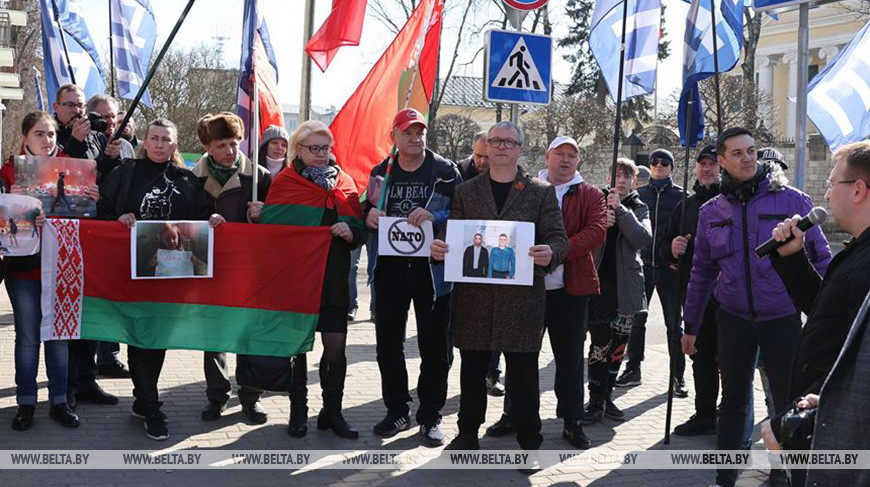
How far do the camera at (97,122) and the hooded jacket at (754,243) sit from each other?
4.85 metres

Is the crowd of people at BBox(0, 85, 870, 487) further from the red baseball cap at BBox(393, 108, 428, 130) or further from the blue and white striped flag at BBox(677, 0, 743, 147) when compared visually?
the blue and white striped flag at BBox(677, 0, 743, 147)

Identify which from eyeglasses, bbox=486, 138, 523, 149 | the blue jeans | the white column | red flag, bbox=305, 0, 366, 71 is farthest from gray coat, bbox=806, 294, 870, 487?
the white column

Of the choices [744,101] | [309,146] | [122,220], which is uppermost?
[744,101]

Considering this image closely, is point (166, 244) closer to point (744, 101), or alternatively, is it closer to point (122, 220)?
point (122, 220)

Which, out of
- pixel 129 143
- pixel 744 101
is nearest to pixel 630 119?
pixel 744 101

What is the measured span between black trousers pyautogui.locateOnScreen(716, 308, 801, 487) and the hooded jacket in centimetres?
7

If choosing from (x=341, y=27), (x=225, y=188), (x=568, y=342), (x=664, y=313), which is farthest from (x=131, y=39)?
(x=568, y=342)

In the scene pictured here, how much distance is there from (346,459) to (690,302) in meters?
2.48

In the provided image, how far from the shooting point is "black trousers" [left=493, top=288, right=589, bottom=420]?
616 cm

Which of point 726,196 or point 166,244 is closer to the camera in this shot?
point 726,196

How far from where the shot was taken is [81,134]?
6762 mm

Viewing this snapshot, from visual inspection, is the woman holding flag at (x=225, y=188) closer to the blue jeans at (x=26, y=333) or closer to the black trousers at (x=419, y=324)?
the black trousers at (x=419, y=324)

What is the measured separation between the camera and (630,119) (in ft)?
168

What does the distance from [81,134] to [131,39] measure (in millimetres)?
5155
